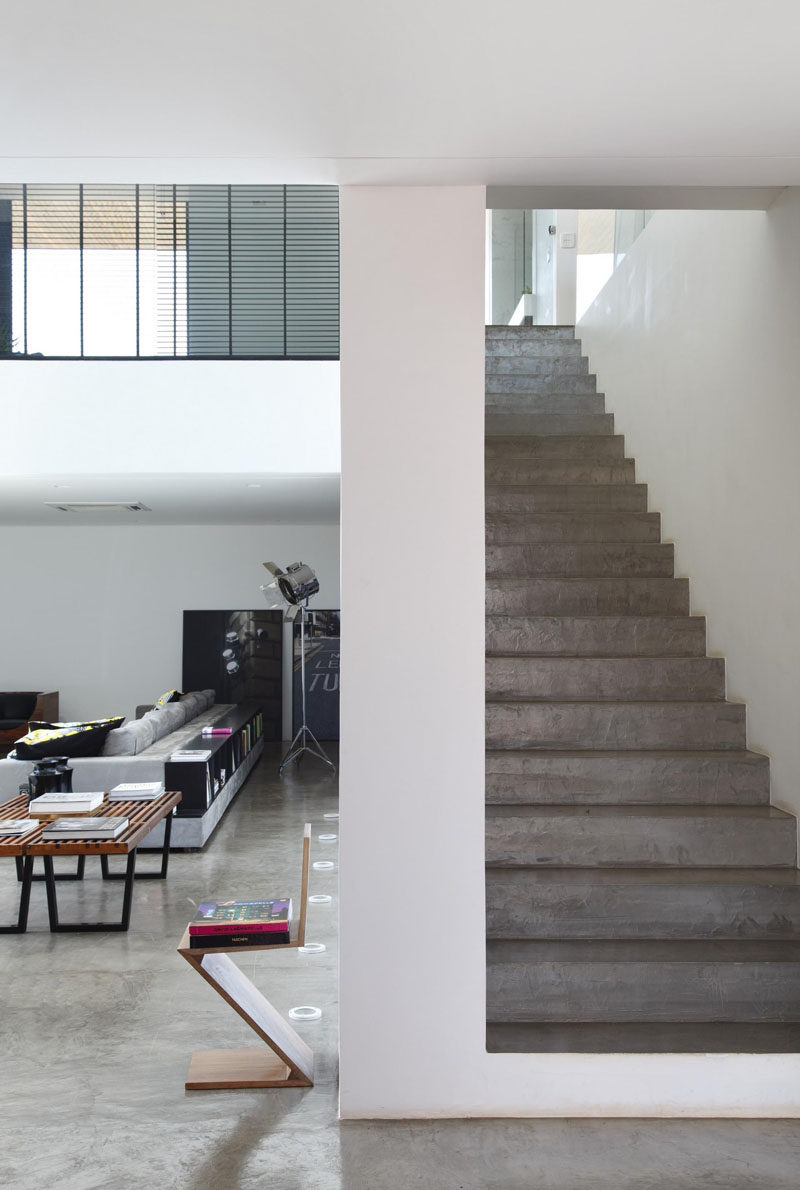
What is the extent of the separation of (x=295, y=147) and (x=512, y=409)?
156 inches

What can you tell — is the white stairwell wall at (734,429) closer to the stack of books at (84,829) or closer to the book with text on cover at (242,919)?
the book with text on cover at (242,919)

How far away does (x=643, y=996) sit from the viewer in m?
3.42

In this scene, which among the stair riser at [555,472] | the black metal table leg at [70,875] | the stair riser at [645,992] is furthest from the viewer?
the stair riser at [555,472]

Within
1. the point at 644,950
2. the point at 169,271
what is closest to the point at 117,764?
the point at 644,950

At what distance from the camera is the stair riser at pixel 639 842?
3.85 metres

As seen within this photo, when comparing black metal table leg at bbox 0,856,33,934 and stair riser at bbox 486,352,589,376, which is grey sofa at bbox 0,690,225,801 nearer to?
black metal table leg at bbox 0,856,33,934

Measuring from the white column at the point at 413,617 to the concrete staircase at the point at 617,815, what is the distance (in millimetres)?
489

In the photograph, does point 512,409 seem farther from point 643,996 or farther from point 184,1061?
point 184,1061

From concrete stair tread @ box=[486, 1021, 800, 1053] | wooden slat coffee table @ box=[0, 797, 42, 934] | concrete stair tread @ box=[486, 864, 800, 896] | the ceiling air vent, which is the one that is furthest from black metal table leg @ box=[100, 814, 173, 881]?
the ceiling air vent

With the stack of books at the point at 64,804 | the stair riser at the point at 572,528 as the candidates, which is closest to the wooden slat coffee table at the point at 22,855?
the stack of books at the point at 64,804

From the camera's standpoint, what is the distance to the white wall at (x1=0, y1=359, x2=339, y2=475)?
24.0ft

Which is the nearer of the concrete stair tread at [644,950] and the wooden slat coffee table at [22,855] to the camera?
the concrete stair tread at [644,950]

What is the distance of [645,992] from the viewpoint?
3.42 m

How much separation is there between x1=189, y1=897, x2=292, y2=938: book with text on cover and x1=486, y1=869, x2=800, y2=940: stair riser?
0.93 meters
